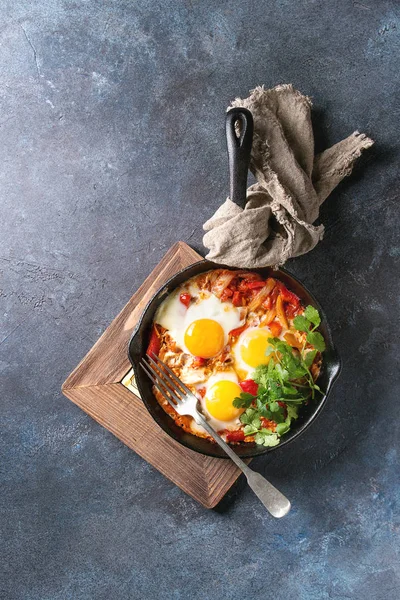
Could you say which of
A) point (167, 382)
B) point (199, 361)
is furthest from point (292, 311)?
point (167, 382)

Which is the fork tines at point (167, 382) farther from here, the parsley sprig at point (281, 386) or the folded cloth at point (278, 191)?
the folded cloth at point (278, 191)

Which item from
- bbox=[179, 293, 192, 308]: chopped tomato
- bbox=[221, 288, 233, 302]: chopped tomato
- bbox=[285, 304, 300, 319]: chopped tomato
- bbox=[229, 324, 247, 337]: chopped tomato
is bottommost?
bbox=[285, 304, 300, 319]: chopped tomato

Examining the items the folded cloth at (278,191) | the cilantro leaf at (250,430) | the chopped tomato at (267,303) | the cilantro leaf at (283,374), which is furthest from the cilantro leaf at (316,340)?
the cilantro leaf at (250,430)

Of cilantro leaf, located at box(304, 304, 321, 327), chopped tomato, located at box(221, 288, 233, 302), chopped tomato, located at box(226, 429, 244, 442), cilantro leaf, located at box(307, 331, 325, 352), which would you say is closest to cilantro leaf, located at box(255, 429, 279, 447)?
chopped tomato, located at box(226, 429, 244, 442)

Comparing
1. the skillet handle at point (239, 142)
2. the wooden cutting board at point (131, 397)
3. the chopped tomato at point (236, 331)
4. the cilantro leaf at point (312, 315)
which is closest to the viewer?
the skillet handle at point (239, 142)

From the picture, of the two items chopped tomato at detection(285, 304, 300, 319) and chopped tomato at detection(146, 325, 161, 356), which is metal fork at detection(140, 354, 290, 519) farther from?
chopped tomato at detection(285, 304, 300, 319)

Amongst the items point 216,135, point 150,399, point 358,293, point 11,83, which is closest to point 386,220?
point 358,293

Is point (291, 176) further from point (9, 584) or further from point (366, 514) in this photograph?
point (9, 584)
